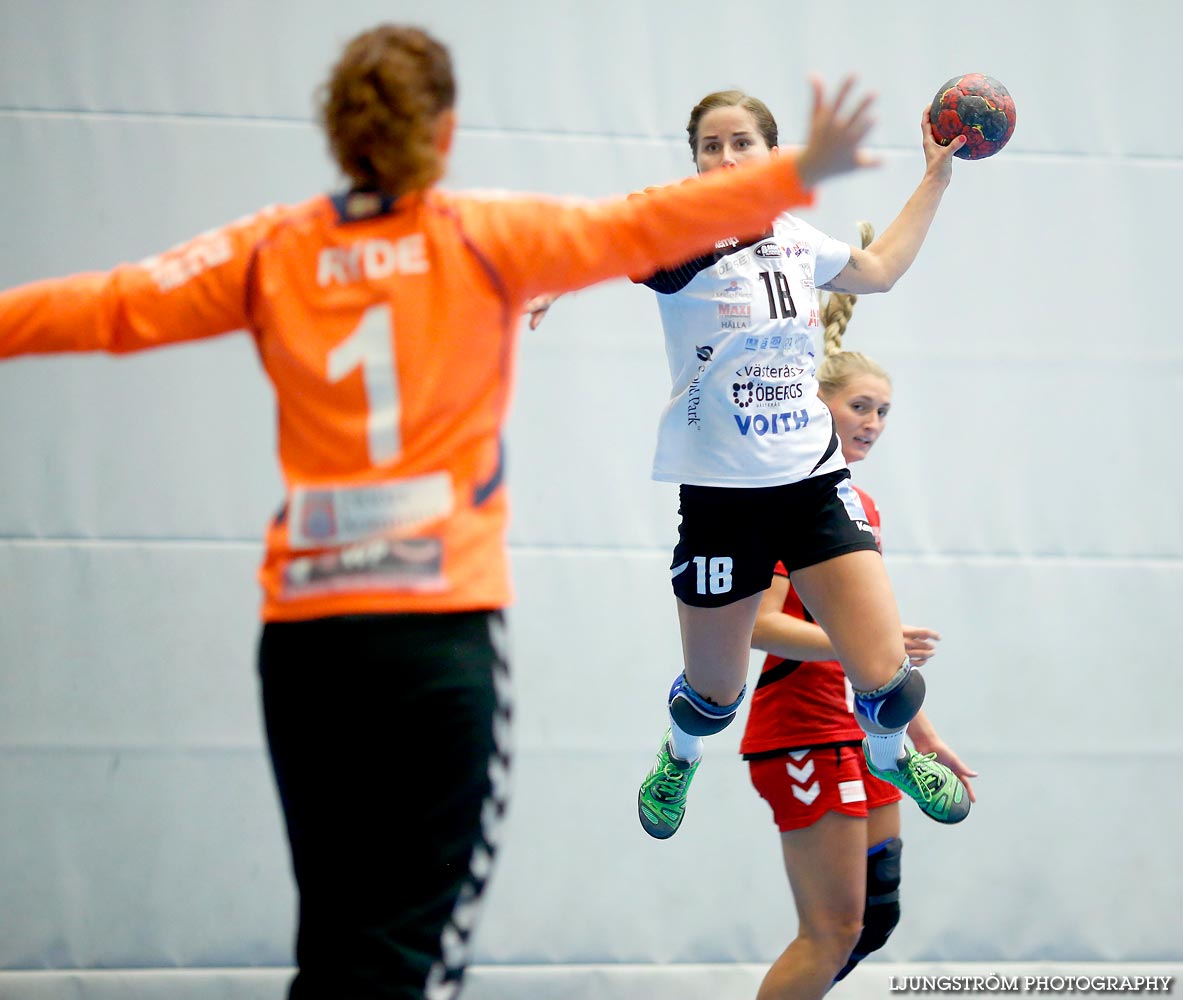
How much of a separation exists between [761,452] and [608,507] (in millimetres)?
1614

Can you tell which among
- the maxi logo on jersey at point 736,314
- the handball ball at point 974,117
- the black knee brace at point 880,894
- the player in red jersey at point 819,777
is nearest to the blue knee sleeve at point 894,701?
the player in red jersey at point 819,777

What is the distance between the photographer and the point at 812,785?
9.66 ft

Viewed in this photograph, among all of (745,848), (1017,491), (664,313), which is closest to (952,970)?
(745,848)

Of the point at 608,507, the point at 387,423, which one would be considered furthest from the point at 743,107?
the point at 608,507

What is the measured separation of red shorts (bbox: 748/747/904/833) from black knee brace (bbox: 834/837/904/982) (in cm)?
28

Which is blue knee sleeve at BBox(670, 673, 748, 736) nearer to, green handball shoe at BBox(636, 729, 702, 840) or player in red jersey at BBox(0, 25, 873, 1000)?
green handball shoe at BBox(636, 729, 702, 840)

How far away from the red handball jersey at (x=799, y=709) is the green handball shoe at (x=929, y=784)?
83 mm

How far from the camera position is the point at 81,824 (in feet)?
13.8

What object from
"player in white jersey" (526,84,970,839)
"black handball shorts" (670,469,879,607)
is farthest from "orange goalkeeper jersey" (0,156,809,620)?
"black handball shorts" (670,469,879,607)

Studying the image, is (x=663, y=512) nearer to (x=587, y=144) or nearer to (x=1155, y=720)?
(x=587, y=144)

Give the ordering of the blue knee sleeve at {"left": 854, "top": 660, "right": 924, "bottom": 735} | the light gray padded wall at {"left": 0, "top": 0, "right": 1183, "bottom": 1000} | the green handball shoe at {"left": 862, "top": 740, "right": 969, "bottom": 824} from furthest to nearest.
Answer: the light gray padded wall at {"left": 0, "top": 0, "right": 1183, "bottom": 1000} → the green handball shoe at {"left": 862, "top": 740, "right": 969, "bottom": 824} → the blue knee sleeve at {"left": 854, "top": 660, "right": 924, "bottom": 735}

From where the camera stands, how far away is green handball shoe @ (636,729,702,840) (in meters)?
3.23

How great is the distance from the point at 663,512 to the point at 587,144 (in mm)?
1193

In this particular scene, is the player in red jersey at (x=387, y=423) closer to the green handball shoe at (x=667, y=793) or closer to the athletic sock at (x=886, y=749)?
the athletic sock at (x=886, y=749)
